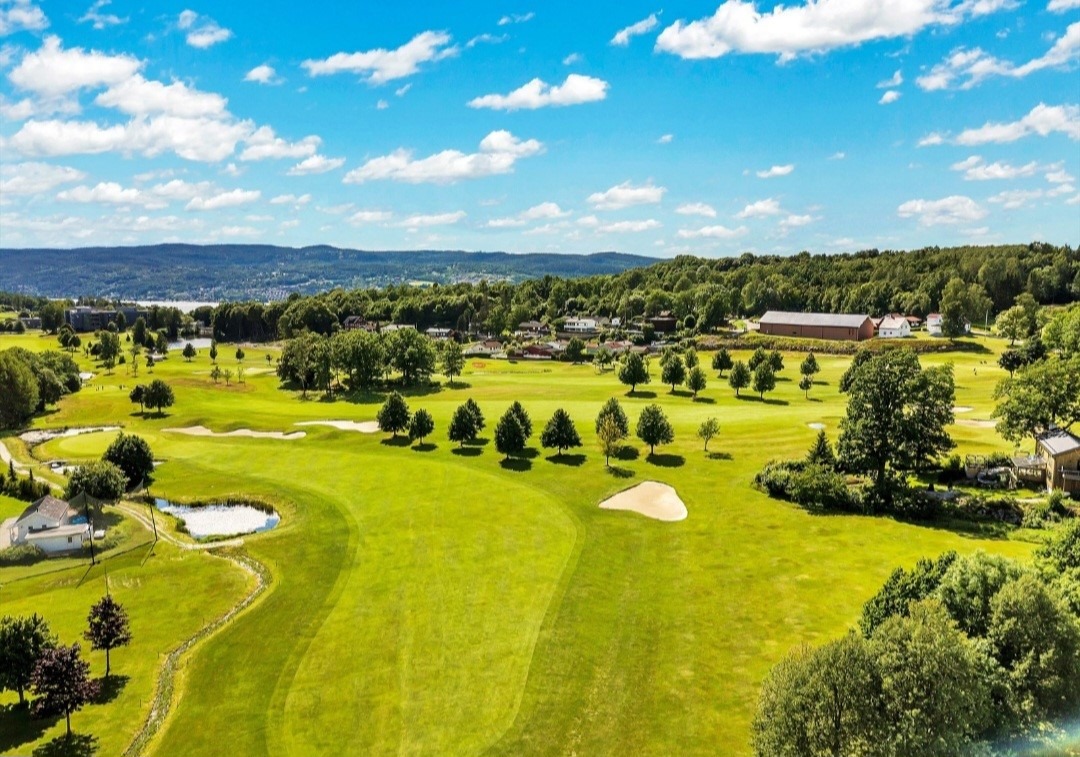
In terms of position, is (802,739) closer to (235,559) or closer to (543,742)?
(543,742)

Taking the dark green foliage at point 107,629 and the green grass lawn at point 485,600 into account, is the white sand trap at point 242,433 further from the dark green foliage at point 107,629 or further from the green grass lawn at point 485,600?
the dark green foliage at point 107,629

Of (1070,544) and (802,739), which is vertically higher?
(1070,544)

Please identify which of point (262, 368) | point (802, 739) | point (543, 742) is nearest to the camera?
point (802, 739)

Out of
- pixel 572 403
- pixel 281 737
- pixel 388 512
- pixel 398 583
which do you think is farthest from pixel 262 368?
pixel 281 737

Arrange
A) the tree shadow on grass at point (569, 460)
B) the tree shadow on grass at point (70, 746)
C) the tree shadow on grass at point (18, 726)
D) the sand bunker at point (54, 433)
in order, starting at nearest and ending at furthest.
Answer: the tree shadow on grass at point (70, 746) < the tree shadow on grass at point (18, 726) < the tree shadow on grass at point (569, 460) < the sand bunker at point (54, 433)

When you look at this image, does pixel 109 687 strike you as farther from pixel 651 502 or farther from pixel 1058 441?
pixel 1058 441

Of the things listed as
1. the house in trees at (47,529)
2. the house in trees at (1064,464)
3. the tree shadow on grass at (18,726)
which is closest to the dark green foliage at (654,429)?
the house in trees at (1064,464)
